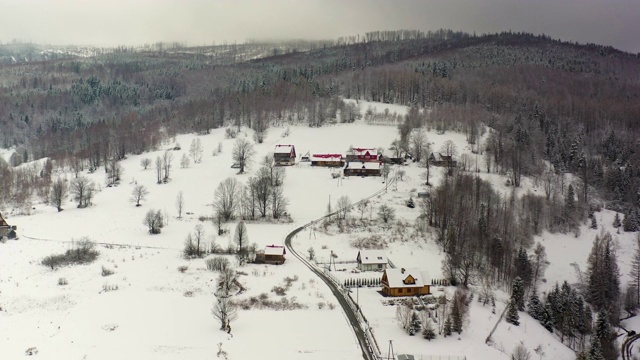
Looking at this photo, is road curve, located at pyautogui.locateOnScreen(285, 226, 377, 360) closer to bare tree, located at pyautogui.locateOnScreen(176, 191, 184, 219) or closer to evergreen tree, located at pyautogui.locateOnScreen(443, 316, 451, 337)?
evergreen tree, located at pyautogui.locateOnScreen(443, 316, 451, 337)

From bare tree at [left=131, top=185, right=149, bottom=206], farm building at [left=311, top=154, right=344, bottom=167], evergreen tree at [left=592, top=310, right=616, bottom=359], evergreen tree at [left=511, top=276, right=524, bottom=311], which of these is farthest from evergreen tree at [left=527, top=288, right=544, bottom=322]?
bare tree at [left=131, top=185, right=149, bottom=206]

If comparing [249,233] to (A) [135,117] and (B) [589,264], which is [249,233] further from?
(A) [135,117]

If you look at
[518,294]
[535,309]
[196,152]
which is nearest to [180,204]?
[196,152]

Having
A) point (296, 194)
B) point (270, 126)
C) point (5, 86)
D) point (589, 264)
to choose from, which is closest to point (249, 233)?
point (296, 194)

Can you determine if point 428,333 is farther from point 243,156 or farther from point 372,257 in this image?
point 243,156

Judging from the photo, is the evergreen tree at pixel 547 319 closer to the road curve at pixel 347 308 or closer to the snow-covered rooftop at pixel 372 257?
the snow-covered rooftop at pixel 372 257

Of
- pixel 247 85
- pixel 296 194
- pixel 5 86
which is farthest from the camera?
pixel 5 86
